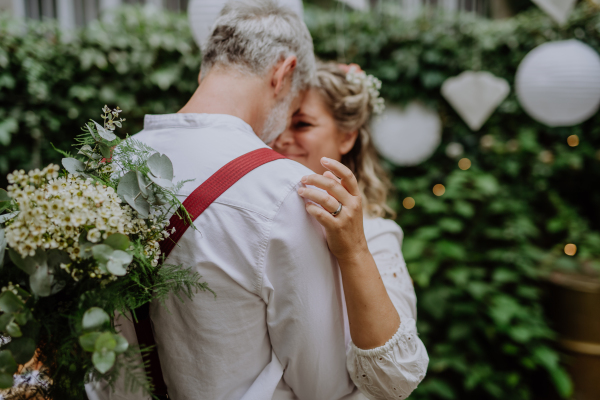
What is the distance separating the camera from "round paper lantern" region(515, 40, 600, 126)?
2508 millimetres

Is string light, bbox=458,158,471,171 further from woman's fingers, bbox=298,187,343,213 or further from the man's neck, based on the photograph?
woman's fingers, bbox=298,187,343,213

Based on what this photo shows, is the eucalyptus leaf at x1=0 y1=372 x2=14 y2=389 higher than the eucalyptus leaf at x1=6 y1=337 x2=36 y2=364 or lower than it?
lower

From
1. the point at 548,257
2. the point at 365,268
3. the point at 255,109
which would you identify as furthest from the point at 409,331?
the point at 548,257

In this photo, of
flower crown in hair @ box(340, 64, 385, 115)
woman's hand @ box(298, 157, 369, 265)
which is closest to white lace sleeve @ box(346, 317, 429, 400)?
woman's hand @ box(298, 157, 369, 265)

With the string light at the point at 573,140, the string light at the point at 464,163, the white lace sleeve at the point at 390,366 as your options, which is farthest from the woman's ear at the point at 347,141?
the string light at the point at 573,140

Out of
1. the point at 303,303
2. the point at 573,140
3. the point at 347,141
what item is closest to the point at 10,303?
the point at 303,303

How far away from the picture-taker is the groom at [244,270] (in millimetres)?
919

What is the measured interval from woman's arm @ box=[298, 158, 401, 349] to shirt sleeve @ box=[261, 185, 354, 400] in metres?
0.04

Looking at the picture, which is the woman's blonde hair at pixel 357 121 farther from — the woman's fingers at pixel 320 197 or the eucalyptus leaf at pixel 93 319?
the eucalyptus leaf at pixel 93 319

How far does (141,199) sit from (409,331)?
774 mm

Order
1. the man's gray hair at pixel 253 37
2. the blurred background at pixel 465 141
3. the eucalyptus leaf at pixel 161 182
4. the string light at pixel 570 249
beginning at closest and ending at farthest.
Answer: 1. the eucalyptus leaf at pixel 161 182
2. the man's gray hair at pixel 253 37
3. the blurred background at pixel 465 141
4. the string light at pixel 570 249

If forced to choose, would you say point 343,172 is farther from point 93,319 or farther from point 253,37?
point 93,319

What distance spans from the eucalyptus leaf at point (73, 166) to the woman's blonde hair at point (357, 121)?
3.63ft

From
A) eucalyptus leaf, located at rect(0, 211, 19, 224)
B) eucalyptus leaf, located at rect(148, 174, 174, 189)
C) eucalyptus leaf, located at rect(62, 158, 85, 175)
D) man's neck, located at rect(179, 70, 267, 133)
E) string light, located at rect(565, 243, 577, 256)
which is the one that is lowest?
string light, located at rect(565, 243, 577, 256)
